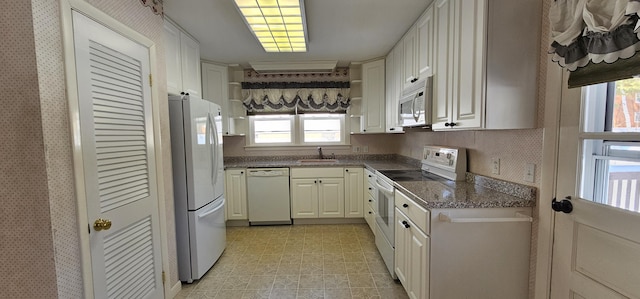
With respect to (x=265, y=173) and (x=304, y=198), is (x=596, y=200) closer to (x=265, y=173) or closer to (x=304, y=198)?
(x=304, y=198)

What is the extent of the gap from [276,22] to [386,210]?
199cm

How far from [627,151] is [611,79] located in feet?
1.09

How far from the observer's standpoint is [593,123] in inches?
45.2

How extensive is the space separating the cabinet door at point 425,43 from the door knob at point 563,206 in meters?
1.22

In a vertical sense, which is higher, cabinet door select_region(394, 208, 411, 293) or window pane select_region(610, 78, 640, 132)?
window pane select_region(610, 78, 640, 132)

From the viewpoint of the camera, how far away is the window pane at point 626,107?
1.01 meters

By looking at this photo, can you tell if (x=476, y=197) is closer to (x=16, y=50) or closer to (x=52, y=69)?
(x=52, y=69)

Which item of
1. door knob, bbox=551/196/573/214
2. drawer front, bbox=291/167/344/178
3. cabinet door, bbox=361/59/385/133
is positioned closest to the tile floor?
drawer front, bbox=291/167/344/178

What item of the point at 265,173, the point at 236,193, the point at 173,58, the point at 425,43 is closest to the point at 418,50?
the point at 425,43

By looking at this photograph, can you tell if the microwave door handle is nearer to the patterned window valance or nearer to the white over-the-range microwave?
the white over-the-range microwave

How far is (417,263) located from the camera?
1617 millimetres

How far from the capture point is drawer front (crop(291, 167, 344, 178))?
343 cm

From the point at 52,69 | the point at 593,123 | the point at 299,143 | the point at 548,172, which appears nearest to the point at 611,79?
the point at 593,123

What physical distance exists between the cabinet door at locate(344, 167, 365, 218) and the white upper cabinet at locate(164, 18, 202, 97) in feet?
7.13
